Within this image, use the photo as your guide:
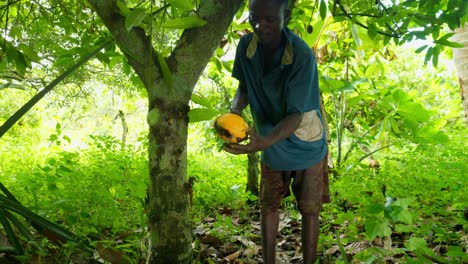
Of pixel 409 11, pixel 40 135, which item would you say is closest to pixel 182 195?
pixel 409 11

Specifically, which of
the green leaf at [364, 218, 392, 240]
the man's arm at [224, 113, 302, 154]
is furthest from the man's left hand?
the green leaf at [364, 218, 392, 240]

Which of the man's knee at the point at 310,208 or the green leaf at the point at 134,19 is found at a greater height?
the green leaf at the point at 134,19

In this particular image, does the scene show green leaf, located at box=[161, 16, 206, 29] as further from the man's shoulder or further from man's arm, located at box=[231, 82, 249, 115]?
man's arm, located at box=[231, 82, 249, 115]

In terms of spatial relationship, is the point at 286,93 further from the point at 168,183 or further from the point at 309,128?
the point at 168,183

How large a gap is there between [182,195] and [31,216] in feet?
1.85

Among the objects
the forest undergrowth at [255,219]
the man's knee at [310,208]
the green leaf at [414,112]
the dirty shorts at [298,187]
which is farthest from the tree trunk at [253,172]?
the man's knee at [310,208]

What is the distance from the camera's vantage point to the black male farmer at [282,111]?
1677 mm

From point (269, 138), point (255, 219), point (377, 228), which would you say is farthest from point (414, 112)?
point (269, 138)

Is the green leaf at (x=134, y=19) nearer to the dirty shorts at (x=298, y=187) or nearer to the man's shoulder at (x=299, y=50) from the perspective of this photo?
the man's shoulder at (x=299, y=50)

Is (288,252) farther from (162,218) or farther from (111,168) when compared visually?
(111,168)

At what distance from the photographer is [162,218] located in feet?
5.34

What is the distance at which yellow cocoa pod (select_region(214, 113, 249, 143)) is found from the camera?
1607 mm

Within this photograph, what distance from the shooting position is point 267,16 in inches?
64.2

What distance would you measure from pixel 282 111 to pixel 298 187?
399 millimetres
